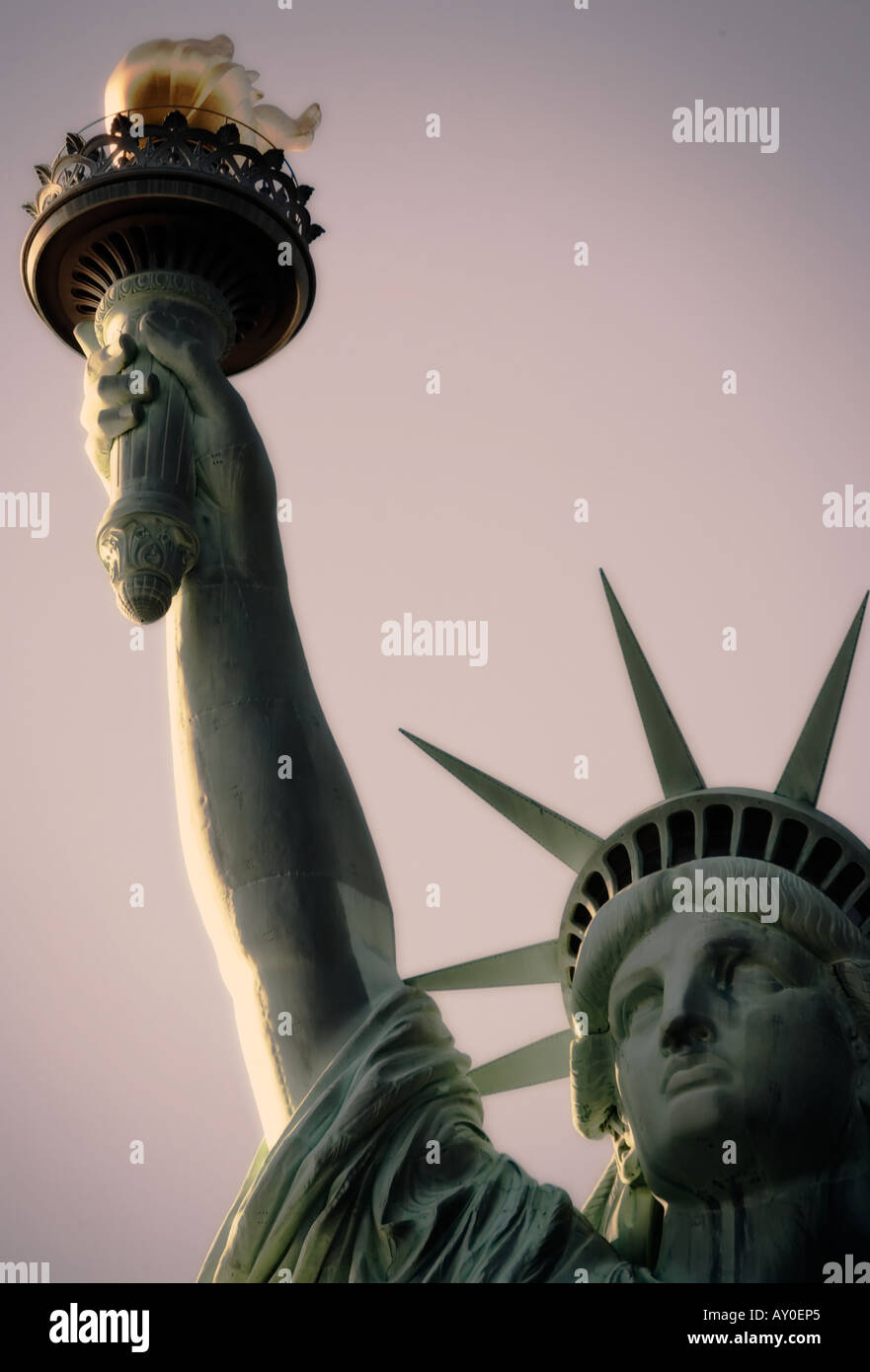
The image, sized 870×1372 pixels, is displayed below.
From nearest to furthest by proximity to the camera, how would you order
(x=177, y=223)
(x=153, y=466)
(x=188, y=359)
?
(x=153, y=466)
(x=188, y=359)
(x=177, y=223)

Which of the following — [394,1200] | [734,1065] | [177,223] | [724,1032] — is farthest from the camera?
[177,223]

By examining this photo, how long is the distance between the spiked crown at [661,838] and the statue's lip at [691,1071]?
46.7 inches

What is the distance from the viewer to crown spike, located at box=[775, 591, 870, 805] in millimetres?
12242

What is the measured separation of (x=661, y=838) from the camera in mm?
12289

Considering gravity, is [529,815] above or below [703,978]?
above

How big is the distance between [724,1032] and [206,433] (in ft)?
16.4

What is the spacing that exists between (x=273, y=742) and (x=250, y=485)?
180 cm

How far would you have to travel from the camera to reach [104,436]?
1359cm

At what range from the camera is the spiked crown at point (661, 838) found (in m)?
12.1

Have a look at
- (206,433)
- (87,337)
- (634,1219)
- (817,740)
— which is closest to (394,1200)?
(634,1219)

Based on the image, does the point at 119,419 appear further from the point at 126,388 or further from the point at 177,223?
the point at 177,223

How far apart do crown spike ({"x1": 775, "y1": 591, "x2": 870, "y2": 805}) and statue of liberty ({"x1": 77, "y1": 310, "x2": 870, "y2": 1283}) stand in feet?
0.05

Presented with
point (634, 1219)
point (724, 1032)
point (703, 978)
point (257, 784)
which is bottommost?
point (634, 1219)

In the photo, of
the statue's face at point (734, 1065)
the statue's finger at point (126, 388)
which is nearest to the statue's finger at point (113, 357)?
the statue's finger at point (126, 388)
